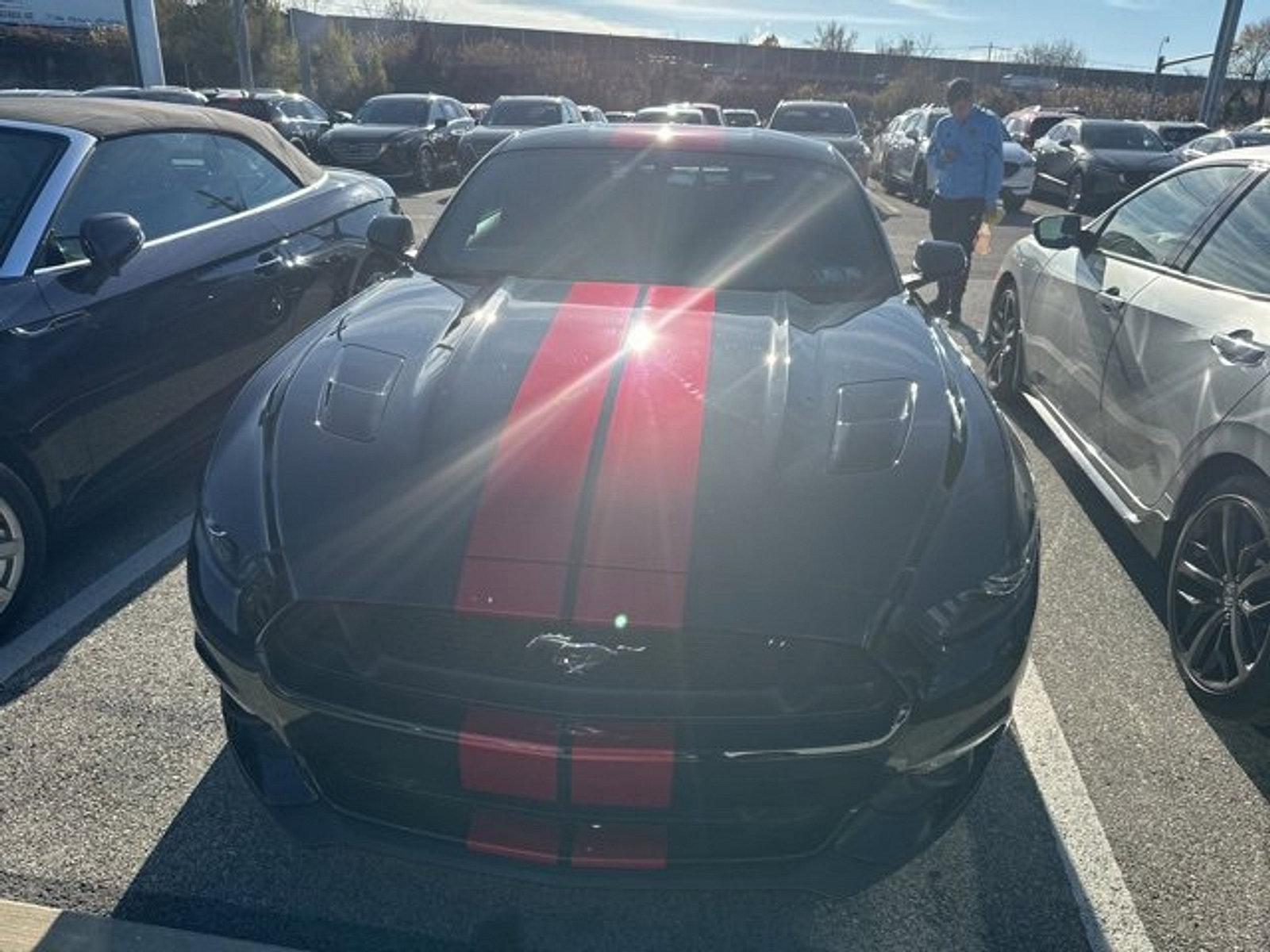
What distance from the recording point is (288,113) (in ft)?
57.3

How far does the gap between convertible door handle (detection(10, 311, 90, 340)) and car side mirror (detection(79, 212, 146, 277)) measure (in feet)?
0.62

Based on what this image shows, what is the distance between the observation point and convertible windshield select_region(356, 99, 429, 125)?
52.2 feet

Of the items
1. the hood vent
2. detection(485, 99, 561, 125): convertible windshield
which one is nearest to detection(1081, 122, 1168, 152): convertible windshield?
detection(485, 99, 561, 125): convertible windshield

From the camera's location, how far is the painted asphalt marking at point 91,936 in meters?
1.91

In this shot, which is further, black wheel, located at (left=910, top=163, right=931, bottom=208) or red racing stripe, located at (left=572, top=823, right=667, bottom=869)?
black wheel, located at (left=910, top=163, right=931, bottom=208)

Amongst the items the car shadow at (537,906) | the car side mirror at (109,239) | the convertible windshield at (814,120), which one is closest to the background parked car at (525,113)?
the convertible windshield at (814,120)

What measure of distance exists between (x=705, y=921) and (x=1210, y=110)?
29.1 metres

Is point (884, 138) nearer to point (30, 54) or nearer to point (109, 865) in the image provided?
point (109, 865)

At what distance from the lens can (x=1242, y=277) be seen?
117 inches

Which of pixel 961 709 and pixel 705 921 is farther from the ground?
pixel 961 709

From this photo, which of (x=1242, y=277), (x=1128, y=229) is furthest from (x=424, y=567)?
(x=1128, y=229)

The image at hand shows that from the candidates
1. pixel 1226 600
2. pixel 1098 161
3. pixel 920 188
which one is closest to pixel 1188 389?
pixel 1226 600

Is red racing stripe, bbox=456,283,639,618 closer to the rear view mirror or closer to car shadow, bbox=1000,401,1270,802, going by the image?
car shadow, bbox=1000,401,1270,802

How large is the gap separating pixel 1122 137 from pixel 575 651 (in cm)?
1706
